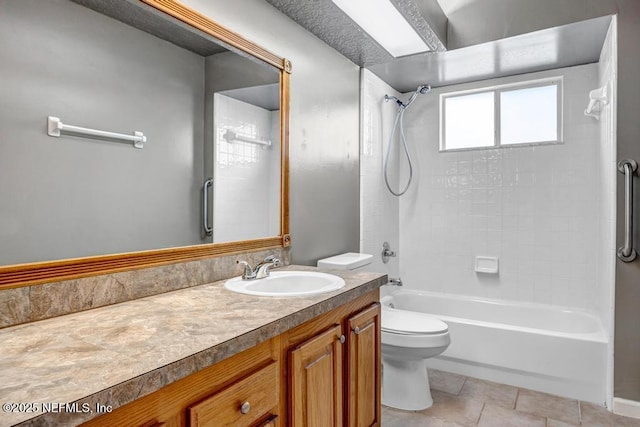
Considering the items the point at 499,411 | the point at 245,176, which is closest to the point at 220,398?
the point at 245,176

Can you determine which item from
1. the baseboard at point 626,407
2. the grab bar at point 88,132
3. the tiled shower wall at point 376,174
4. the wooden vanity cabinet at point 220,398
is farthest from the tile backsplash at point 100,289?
the baseboard at point 626,407

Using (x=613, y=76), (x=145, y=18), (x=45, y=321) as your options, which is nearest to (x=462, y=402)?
(x=613, y=76)

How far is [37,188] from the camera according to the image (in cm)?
110

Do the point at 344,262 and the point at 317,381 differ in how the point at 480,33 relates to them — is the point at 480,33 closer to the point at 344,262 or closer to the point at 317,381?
the point at 344,262

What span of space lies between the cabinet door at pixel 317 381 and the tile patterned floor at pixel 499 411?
94cm

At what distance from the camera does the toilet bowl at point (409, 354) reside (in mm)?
2246

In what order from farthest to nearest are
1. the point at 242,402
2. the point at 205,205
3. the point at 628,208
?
the point at 628,208, the point at 205,205, the point at 242,402

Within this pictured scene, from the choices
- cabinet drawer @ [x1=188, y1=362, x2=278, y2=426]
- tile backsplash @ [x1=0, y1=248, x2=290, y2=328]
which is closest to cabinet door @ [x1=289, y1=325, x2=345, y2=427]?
cabinet drawer @ [x1=188, y1=362, x2=278, y2=426]

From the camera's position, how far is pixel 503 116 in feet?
11.0

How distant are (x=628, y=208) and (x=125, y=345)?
252cm

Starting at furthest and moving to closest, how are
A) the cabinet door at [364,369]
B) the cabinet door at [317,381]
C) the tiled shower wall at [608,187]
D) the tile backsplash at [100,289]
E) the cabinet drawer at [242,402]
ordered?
the tiled shower wall at [608,187] → the cabinet door at [364,369] → the cabinet door at [317,381] → the tile backsplash at [100,289] → the cabinet drawer at [242,402]

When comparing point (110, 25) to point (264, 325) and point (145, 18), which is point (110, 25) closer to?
point (145, 18)

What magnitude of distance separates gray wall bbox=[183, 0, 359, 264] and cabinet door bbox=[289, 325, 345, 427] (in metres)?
0.86

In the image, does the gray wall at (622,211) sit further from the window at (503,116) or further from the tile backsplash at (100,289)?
the tile backsplash at (100,289)
